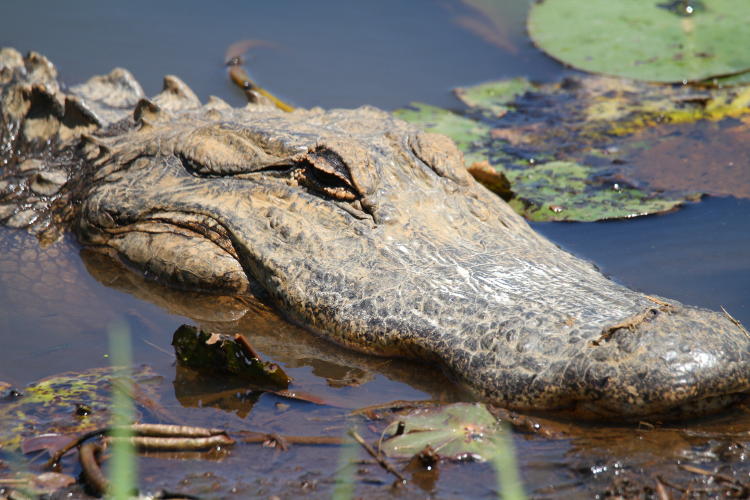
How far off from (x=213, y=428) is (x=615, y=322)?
1627 millimetres

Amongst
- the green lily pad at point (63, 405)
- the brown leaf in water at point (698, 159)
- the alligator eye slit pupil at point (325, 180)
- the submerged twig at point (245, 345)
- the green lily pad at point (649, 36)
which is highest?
the green lily pad at point (649, 36)

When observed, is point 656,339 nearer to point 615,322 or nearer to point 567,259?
point 615,322

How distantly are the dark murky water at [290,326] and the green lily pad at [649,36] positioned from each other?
1.16 feet

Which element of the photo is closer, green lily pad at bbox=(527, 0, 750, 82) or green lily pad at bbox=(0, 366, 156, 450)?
green lily pad at bbox=(0, 366, 156, 450)

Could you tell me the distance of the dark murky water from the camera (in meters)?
3.07

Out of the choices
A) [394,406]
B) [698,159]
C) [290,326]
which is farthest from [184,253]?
[698,159]

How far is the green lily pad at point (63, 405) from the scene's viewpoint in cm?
339

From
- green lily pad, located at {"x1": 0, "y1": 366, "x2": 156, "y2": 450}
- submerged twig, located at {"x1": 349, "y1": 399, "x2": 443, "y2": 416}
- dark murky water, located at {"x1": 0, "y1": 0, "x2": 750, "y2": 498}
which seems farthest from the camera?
submerged twig, located at {"x1": 349, "y1": 399, "x2": 443, "y2": 416}

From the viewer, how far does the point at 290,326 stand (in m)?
4.39

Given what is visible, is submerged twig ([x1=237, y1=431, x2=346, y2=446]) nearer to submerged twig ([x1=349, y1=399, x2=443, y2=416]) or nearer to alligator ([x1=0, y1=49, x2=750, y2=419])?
submerged twig ([x1=349, y1=399, x2=443, y2=416])

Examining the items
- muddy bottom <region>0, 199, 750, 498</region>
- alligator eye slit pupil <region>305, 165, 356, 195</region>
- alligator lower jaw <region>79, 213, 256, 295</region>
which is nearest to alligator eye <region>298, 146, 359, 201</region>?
alligator eye slit pupil <region>305, 165, 356, 195</region>

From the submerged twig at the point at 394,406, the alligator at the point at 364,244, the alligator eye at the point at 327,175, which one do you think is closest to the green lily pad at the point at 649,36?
the alligator at the point at 364,244

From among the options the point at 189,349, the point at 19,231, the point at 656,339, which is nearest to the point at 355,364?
the point at 189,349

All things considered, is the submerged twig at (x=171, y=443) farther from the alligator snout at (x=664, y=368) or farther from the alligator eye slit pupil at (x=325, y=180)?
the alligator eye slit pupil at (x=325, y=180)
